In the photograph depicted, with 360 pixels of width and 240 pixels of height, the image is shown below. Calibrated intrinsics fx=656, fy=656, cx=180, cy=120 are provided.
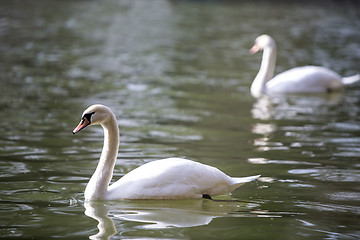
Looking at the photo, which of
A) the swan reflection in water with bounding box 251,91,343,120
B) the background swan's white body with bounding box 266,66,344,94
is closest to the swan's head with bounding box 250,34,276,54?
the background swan's white body with bounding box 266,66,344,94

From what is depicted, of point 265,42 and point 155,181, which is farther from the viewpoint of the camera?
point 265,42

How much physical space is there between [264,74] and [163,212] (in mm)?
7550

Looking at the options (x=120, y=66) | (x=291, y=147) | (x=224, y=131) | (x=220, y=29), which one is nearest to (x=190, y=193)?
(x=291, y=147)

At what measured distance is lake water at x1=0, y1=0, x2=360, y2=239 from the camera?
18.0 feet

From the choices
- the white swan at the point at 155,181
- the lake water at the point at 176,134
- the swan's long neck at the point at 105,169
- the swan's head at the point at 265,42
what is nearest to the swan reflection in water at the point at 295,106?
the lake water at the point at 176,134

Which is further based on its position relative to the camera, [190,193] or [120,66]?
[120,66]

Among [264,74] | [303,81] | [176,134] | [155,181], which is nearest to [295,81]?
[303,81]

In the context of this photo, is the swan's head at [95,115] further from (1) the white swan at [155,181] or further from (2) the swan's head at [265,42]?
(2) the swan's head at [265,42]

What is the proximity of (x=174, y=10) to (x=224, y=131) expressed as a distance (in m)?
28.1

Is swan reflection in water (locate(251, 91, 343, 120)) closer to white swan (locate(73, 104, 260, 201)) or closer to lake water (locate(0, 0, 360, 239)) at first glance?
lake water (locate(0, 0, 360, 239))

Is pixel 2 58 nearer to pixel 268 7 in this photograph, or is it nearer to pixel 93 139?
pixel 93 139

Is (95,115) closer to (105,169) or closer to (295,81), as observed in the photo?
(105,169)

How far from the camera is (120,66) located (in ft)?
51.7

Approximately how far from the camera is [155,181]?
19.2 feet
